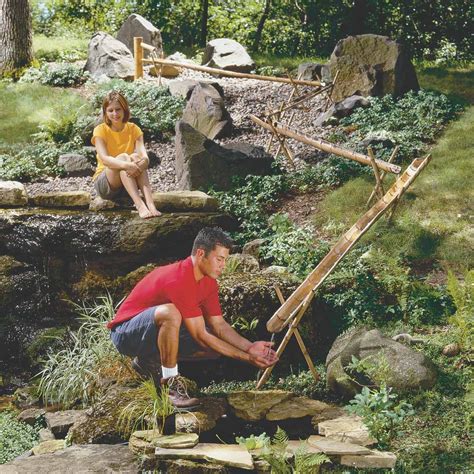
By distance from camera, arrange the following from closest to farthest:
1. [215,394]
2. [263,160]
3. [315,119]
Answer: [215,394]
[263,160]
[315,119]

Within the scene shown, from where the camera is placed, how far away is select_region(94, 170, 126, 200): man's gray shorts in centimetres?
1044

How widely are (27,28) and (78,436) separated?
14.5m

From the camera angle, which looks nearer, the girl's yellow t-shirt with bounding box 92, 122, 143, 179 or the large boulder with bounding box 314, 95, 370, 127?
the girl's yellow t-shirt with bounding box 92, 122, 143, 179

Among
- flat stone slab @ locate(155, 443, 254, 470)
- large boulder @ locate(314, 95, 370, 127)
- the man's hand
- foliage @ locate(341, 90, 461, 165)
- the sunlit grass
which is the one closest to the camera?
flat stone slab @ locate(155, 443, 254, 470)

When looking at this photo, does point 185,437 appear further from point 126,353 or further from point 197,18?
point 197,18

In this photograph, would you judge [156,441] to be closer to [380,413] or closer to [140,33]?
[380,413]

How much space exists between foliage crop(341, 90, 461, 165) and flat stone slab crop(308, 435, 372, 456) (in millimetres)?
7451

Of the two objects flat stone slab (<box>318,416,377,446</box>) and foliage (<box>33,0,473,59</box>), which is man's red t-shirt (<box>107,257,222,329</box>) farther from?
foliage (<box>33,0,473,59</box>)

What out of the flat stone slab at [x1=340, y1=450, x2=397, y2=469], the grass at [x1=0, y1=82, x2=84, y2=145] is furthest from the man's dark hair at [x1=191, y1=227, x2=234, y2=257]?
the grass at [x1=0, y1=82, x2=84, y2=145]

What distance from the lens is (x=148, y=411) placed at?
6.96 meters

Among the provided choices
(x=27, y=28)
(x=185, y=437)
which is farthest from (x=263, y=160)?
(x=27, y=28)

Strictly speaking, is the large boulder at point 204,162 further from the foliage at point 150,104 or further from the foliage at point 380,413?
the foliage at point 380,413

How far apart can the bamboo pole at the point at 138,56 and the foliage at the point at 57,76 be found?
1188mm

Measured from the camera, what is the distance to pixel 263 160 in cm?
1345
